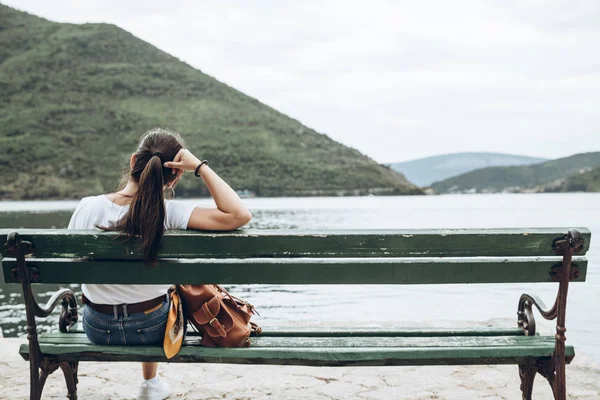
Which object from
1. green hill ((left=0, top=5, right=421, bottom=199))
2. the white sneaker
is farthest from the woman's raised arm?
green hill ((left=0, top=5, right=421, bottom=199))

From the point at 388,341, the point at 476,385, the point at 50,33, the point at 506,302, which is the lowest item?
the point at 506,302

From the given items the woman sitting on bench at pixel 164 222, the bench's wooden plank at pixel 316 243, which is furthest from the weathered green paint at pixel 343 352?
the bench's wooden plank at pixel 316 243

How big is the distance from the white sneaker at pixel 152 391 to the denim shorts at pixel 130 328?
27.6 inches

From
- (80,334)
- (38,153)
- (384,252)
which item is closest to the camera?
(384,252)

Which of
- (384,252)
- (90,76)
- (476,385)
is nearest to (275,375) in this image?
(476,385)

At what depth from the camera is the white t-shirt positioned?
11.4ft

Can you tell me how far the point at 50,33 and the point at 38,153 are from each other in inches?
2243

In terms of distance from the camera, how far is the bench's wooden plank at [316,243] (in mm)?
3174

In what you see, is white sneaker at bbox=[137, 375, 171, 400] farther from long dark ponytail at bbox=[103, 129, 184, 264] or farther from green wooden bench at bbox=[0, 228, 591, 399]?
long dark ponytail at bbox=[103, 129, 184, 264]

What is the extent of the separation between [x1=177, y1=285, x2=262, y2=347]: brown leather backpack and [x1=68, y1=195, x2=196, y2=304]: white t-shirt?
0.20 meters

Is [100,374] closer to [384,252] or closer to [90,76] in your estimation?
[384,252]

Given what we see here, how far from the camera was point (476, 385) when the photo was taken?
456 centimetres

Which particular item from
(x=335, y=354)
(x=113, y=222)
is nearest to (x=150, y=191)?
(x=113, y=222)

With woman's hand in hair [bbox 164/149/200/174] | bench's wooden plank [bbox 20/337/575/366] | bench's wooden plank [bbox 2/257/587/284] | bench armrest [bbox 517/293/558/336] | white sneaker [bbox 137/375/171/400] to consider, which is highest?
woman's hand in hair [bbox 164/149/200/174]
